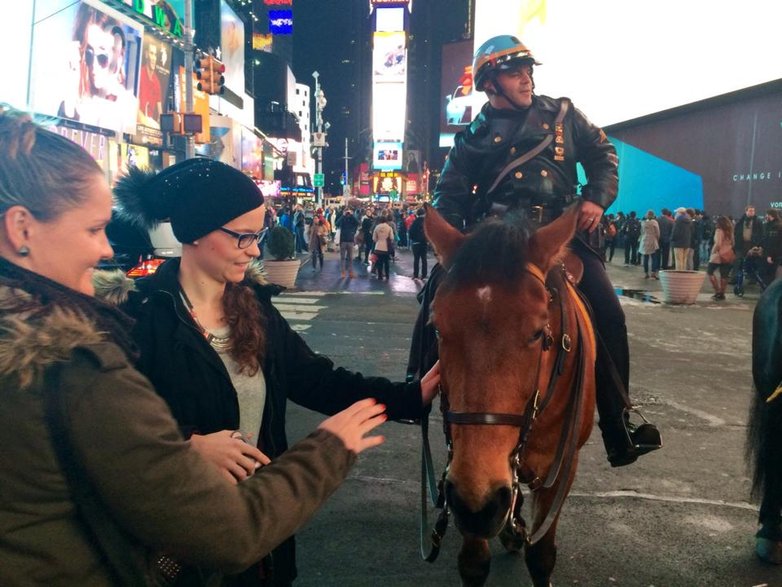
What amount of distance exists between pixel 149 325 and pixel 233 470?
689 millimetres

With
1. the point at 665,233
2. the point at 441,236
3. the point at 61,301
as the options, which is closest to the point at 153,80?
the point at 665,233

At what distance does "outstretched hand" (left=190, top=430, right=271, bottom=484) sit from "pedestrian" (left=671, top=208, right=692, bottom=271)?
1933 centimetres

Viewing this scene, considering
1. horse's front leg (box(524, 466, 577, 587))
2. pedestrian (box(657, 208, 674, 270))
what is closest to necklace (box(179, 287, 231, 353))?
horse's front leg (box(524, 466, 577, 587))

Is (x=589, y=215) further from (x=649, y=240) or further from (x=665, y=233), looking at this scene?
(x=665, y=233)

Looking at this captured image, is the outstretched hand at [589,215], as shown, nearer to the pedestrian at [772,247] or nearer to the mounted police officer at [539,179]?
the mounted police officer at [539,179]

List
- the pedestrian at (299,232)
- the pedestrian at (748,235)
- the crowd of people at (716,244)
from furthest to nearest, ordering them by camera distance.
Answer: the pedestrian at (299,232), the pedestrian at (748,235), the crowd of people at (716,244)

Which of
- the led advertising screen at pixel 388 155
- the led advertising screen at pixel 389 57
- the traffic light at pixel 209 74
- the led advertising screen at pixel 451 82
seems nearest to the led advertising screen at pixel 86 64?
the traffic light at pixel 209 74

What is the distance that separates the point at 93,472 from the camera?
4.23 ft

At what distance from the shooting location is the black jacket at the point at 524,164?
12.6 feet

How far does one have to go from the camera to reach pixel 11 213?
137 centimetres

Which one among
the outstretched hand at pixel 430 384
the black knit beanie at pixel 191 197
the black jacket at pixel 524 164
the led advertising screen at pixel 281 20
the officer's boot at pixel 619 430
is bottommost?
the officer's boot at pixel 619 430

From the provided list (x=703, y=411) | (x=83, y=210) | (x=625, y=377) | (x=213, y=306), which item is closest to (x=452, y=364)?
(x=213, y=306)

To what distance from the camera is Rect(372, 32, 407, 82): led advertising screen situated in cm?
12244

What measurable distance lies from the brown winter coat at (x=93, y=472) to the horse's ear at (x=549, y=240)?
1694 millimetres
